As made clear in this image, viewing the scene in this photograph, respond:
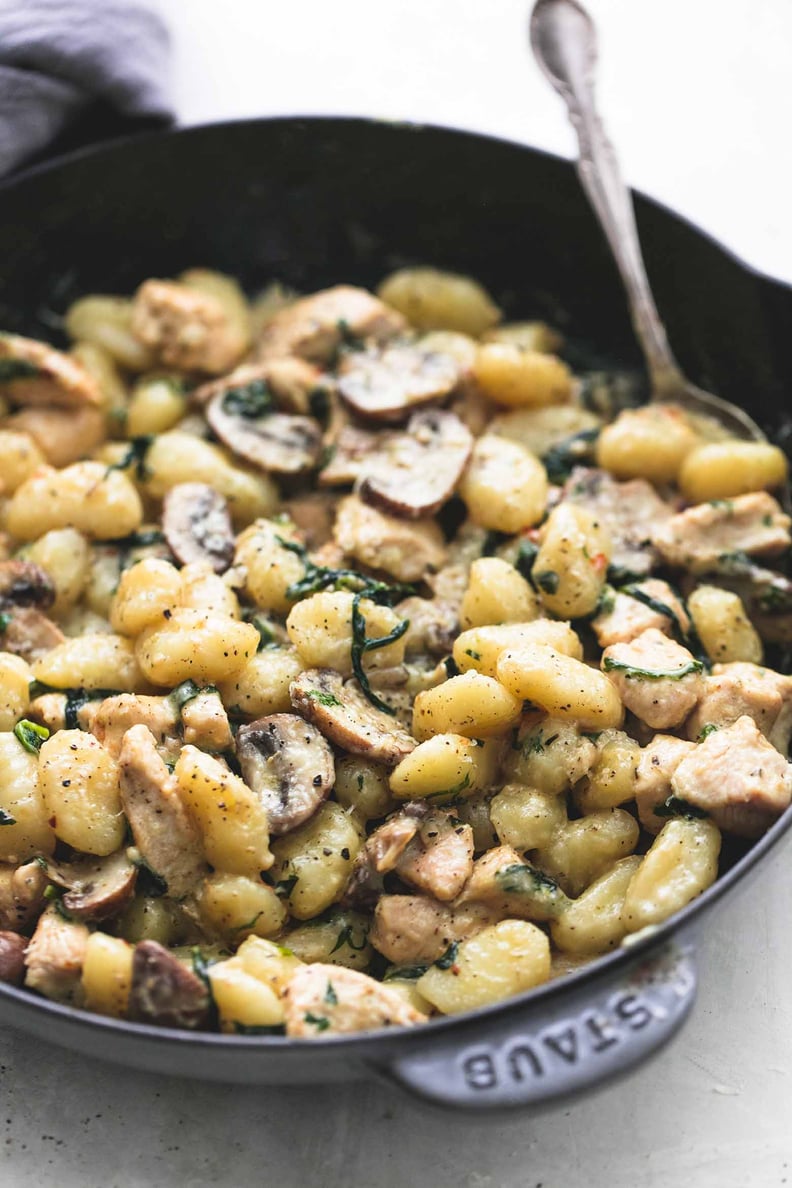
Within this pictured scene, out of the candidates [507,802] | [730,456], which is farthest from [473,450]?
[507,802]

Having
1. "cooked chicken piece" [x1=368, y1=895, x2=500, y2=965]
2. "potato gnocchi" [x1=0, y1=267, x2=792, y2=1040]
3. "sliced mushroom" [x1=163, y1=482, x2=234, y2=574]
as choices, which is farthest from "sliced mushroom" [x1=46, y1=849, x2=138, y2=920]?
"sliced mushroom" [x1=163, y1=482, x2=234, y2=574]

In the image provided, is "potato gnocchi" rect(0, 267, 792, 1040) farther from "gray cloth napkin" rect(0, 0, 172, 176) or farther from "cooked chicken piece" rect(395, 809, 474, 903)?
"gray cloth napkin" rect(0, 0, 172, 176)

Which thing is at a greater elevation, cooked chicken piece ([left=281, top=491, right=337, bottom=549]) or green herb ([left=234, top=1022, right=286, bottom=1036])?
cooked chicken piece ([left=281, top=491, right=337, bottom=549])

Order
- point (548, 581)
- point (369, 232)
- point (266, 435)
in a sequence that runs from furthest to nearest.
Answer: point (369, 232) → point (266, 435) → point (548, 581)

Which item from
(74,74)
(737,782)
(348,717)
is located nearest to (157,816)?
(348,717)

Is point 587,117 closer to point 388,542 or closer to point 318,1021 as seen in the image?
point 388,542

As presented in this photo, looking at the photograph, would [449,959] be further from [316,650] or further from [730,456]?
[730,456]
